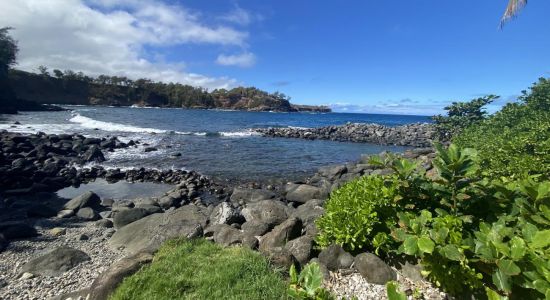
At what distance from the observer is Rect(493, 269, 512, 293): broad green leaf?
2.46 meters

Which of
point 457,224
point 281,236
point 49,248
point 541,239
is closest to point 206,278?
point 281,236

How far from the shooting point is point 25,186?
13.3 meters

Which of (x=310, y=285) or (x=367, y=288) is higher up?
(x=310, y=285)

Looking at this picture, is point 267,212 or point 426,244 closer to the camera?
point 426,244

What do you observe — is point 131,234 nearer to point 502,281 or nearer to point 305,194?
point 305,194

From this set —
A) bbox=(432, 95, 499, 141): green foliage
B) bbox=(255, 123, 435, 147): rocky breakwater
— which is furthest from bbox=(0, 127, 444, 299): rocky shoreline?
bbox=(255, 123, 435, 147): rocky breakwater

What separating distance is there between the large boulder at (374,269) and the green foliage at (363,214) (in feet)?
0.61

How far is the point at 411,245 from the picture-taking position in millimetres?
2996

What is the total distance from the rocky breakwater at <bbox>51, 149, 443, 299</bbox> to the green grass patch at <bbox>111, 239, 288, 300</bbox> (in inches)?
13.8

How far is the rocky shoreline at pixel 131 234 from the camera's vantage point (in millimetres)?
4328

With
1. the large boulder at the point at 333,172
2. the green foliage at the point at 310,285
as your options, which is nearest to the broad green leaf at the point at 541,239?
the green foliage at the point at 310,285

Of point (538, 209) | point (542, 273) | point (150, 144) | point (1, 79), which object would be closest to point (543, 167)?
point (538, 209)

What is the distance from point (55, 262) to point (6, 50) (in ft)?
281

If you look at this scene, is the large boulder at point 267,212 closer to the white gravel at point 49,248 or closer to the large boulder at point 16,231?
the white gravel at point 49,248
